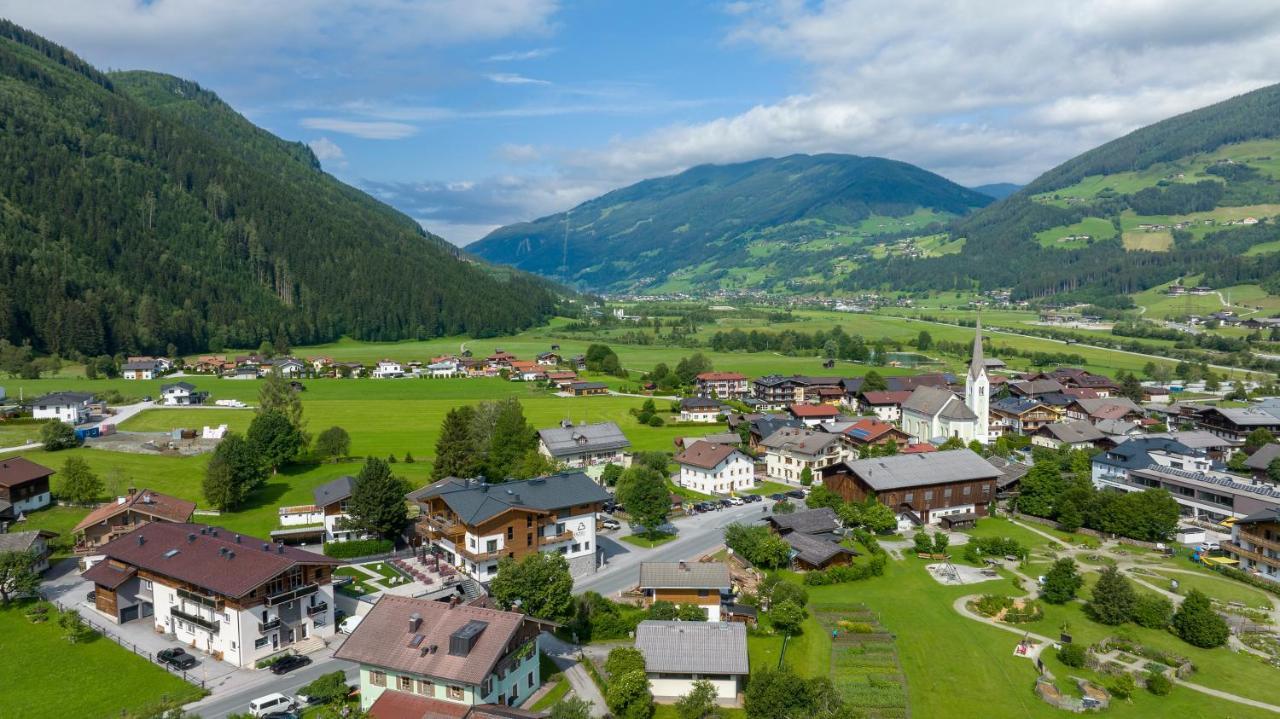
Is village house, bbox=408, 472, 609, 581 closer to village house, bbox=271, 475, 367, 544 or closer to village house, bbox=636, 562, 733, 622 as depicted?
village house, bbox=271, 475, 367, 544

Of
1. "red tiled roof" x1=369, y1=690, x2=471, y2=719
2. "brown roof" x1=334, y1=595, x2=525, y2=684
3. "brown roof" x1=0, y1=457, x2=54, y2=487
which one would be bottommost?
"red tiled roof" x1=369, y1=690, x2=471, y2=719

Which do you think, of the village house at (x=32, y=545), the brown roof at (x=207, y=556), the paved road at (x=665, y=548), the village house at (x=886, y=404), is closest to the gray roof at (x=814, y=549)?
the paved road at (x=665, y=548)

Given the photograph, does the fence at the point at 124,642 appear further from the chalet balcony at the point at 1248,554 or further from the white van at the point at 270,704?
the chalet balcony at the point at 1248,554

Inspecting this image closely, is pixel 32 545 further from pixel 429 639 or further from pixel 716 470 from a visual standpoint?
pixel 716 470

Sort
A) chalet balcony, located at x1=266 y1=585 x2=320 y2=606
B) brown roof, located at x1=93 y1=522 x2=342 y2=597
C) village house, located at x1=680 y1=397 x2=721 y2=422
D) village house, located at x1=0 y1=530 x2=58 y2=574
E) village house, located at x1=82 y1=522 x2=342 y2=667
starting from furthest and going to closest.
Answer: village house, located at x1=680 y1=397 x2=721 y2=422, village house, located at x1=0 y1=530 x2=58 y2=574, chalet balcony, located at x1=266 y1=585 x2=320 y2=606, brown roof, located at x1=93 y1=522 x2=342 y2=597, village house, located at x1=82 y1=522 x2=342 y2=667

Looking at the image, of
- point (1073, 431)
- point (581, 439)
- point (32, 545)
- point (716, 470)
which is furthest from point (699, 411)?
point (32, 545)

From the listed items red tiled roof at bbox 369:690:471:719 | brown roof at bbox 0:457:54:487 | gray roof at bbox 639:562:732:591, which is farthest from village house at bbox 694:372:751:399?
red tiled roof at bbox 369:690:471:719
